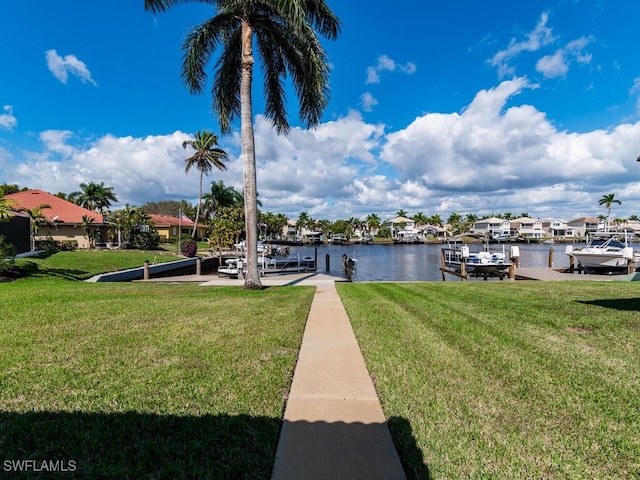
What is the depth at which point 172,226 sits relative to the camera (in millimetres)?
57250

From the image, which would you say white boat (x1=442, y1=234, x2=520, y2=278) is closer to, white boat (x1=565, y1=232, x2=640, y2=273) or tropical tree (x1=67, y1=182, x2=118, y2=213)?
white boat (x1=565, y1=232, x2=640, y2=273)

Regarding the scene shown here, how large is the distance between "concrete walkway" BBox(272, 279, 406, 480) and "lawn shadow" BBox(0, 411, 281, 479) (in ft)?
0.66

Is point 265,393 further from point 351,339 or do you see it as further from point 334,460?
point 351,339

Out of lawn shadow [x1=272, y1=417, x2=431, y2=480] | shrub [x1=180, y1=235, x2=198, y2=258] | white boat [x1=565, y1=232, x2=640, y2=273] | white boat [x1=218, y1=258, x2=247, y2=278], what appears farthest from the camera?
shrub [x1=180, y1=235, x2=198, y2=258]

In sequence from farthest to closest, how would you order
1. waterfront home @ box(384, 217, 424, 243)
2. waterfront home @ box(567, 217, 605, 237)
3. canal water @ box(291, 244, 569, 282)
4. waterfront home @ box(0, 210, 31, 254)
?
waterfront home @ box(567, 217, 605, 237)
waterfront home @ box(384, 217, 424, 243)
canal water @ box(291, 244, 569, 282)
waterfront home @ box(0, 210, 31, 254)

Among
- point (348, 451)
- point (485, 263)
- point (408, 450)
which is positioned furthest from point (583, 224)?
point (348, 451)

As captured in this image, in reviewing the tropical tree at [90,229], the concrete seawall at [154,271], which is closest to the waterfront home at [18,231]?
the tropical tree at [90,229]

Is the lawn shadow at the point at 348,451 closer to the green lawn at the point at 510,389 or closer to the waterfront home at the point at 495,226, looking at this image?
the green lawn at the point at 510,389

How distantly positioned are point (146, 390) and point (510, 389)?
417cm

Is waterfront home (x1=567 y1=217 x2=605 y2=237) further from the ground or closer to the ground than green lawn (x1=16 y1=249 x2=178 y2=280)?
further from the ground

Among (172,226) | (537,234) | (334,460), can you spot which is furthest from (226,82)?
(537,234)

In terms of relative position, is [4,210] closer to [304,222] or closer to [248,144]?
[248,144]

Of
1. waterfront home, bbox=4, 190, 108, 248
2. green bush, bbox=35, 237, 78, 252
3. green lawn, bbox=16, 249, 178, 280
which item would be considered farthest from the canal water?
waterfront home, bbox=4, 190, 108, 248

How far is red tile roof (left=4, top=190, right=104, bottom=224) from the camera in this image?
109 ft
